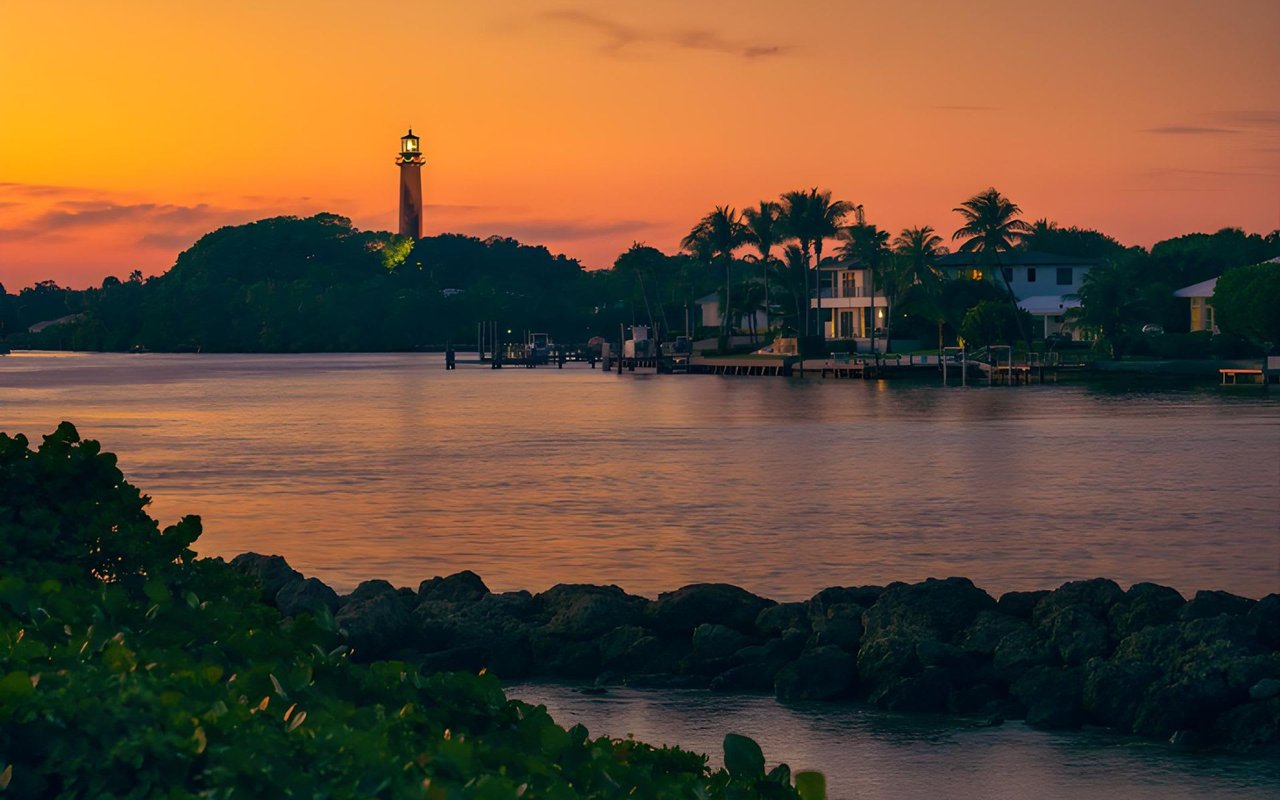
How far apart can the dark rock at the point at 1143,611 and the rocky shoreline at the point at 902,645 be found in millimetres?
18

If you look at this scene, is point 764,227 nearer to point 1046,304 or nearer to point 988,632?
point 1046,304

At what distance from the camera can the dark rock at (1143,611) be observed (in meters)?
15.4

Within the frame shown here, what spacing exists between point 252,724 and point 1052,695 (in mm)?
10363

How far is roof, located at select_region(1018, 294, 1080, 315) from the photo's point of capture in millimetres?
139875

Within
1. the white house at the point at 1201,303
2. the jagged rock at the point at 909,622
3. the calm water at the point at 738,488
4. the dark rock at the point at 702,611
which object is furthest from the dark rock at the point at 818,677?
the white house at the point at 1201,303

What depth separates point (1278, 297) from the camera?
9331cm

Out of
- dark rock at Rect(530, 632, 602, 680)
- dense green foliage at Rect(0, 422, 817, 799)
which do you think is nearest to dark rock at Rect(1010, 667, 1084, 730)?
dark rock at Rect(530, 632, 602, 680)

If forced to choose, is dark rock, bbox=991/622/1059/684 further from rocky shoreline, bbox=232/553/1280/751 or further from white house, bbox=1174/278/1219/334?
white house, bbox=1174/278/1219/334

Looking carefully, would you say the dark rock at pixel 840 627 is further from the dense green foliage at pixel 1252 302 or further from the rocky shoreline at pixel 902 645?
the dense green foliage at pixel 1252 302

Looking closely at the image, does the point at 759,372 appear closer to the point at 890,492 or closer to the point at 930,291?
the point at 930,291

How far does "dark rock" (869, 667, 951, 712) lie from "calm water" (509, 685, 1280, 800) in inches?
9.4

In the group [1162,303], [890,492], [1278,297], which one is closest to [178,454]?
[890,492]

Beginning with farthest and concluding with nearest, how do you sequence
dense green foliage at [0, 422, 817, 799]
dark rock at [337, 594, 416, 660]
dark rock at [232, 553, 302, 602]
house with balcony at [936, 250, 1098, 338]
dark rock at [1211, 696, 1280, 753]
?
house with balcony at [936, 250, 1098, 338] → dark rock at [232, 553, 302, 602] → dark rock at [337, 594, 416, 660] → dark rock at [1211, 696, 1280, 753] → dense green foliage at [0, 422, 817, 799]

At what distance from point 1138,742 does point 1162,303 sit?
350 ft
